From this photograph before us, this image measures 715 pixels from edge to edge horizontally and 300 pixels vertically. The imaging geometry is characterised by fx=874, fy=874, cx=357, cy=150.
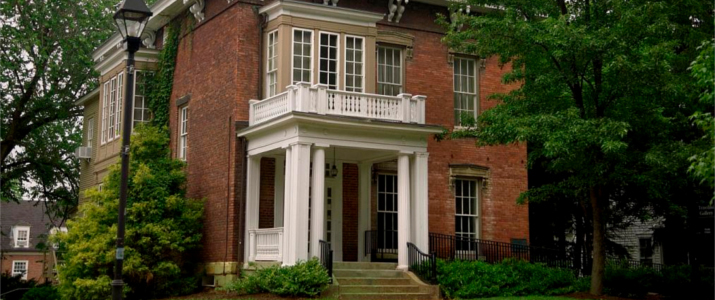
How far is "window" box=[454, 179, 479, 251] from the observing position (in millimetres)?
25688

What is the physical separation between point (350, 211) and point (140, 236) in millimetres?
5786

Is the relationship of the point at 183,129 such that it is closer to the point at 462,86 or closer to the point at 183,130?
the point at 183,130

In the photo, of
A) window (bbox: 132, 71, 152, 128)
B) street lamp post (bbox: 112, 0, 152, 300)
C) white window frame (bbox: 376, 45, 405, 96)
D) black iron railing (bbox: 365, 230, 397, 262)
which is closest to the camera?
street lamp post (bbox: 112, 0, 152, 300)

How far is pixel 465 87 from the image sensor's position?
2636 centimetres

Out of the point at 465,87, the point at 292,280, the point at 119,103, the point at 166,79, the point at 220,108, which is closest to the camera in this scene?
the point at 292,280

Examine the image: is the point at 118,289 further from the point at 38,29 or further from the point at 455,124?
the point at 38,29

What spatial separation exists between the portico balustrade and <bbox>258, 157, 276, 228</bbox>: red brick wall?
4.45 ft

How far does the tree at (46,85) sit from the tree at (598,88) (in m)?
17.1

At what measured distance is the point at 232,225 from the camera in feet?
74.2

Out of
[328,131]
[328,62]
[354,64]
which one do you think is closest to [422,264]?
[328,131]

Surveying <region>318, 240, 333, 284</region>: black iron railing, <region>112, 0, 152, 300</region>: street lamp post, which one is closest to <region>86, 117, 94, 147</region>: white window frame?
<region>318, 240, 333, 284</region>: black iron railing

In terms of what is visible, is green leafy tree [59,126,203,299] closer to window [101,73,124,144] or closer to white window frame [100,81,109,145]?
window [101,73,124,144]

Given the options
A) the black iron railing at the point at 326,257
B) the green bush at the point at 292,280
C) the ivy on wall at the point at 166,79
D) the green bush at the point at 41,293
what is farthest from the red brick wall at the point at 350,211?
the green bush at the point at 41,293

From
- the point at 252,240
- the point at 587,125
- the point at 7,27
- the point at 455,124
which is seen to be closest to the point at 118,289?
the point at 252,240
